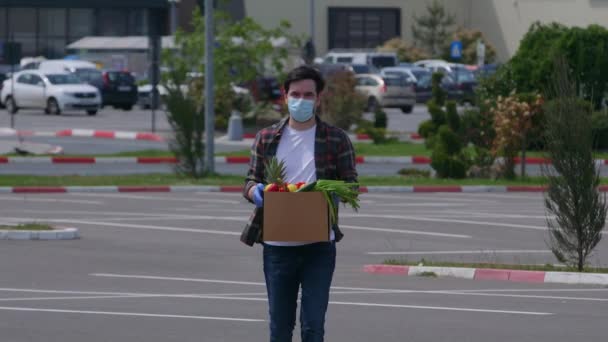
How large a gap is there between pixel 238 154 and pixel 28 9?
53128 mm

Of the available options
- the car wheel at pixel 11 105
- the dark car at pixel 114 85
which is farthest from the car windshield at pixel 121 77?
the car wheel at pixel 11 105

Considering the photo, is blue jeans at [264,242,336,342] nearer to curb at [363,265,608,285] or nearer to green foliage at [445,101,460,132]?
curb at [363,265,608,285]

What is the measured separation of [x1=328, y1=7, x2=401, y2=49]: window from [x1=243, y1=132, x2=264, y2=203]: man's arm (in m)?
83.5

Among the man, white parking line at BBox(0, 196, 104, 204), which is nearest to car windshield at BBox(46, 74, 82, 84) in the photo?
white parking line at BBox(0, 196, 104, 204)

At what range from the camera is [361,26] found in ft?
303

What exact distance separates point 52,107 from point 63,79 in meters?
1.11

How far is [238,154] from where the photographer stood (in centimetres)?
3666

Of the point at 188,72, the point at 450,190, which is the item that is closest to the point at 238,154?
the point at 188,72

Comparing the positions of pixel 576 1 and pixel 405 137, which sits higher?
pixel 576 1

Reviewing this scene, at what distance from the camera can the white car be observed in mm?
54281

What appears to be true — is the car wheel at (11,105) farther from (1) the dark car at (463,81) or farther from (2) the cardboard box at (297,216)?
(2) the cardboard box at (297,216)

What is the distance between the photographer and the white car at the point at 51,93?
5428 centimetres

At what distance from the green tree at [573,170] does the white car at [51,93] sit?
41.6 metres

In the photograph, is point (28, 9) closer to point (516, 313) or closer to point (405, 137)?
point (405, 137)
